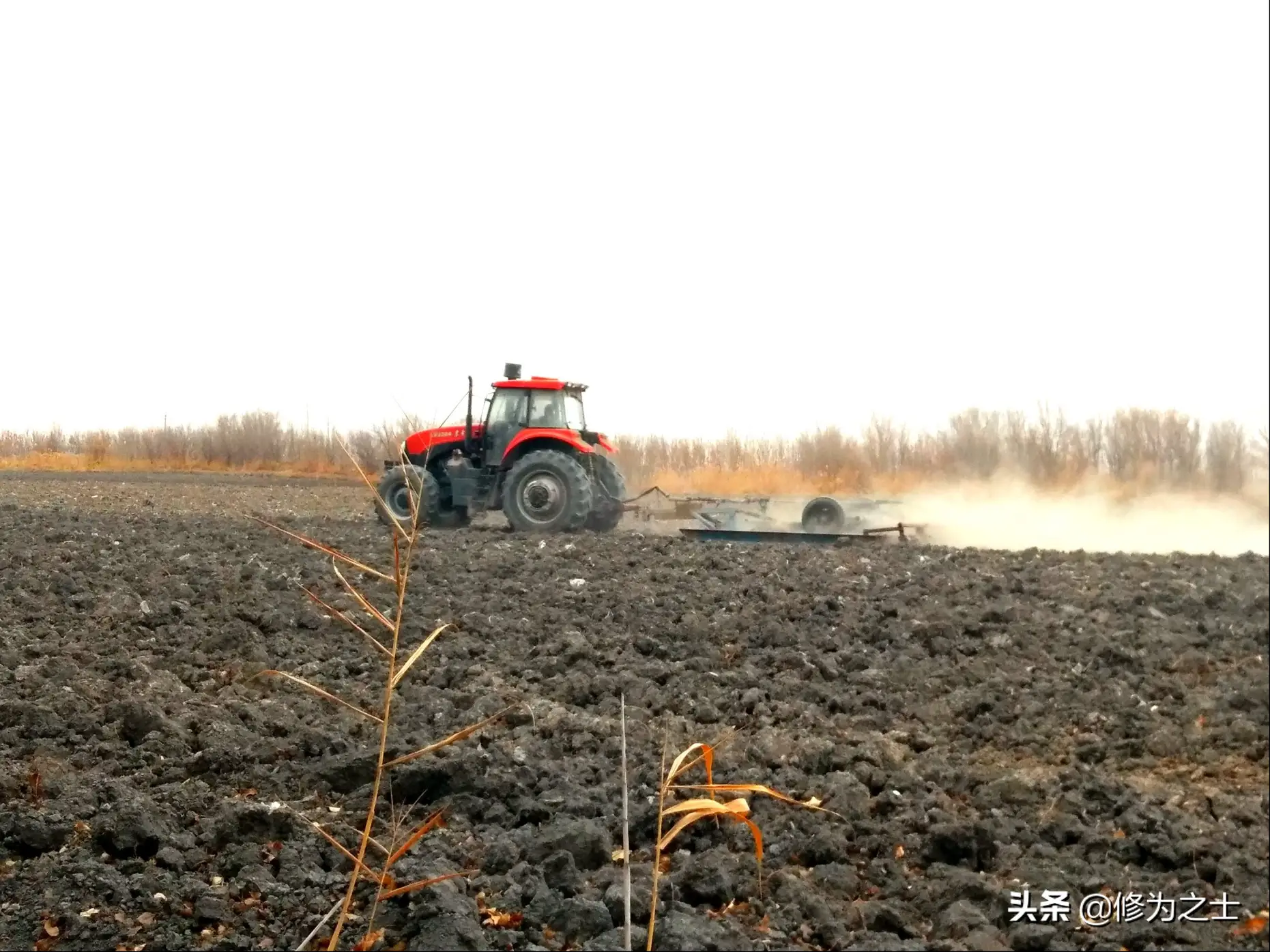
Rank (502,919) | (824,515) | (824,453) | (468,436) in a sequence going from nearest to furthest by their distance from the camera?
(502,919) → (824,453) → (468,436) → (824,515)

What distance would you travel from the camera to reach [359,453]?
2.46 metres

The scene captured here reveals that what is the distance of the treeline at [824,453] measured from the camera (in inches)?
111

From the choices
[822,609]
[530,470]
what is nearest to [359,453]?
[822,609]

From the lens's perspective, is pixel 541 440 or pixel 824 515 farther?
pixel 824 515

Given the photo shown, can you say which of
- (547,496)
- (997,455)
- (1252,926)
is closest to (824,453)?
A: (997,455)

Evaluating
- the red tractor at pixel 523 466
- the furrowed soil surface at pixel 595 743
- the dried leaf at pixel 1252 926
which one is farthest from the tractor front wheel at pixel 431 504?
the dried leaf at pixel 1252 926

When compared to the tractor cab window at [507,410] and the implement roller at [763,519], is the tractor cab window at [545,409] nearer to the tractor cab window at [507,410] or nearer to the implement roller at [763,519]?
the tractor cab window at [507,410]

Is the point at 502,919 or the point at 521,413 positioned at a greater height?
the point at 521,413

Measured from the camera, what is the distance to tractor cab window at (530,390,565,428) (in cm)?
1014

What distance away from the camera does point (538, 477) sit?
10039 mm

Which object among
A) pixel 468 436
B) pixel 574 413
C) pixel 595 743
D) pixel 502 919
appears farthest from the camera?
pixel 574 413

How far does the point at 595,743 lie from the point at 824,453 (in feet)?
7.80

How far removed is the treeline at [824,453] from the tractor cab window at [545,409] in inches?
177

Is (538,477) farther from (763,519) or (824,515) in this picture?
(824,515)
